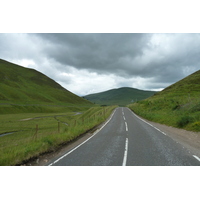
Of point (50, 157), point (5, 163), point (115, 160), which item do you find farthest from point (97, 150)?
point (5, 163)

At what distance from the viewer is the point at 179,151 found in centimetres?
838

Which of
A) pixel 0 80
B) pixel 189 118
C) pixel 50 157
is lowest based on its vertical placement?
pixel 50 157

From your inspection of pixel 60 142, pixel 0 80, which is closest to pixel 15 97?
pixel 0 80

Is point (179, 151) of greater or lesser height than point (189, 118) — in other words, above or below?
below

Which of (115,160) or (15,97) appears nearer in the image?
(115,160)

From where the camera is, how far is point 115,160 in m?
7.09

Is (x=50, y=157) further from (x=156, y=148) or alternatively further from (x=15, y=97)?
(x=15, y=97)

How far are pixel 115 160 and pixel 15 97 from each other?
13667 centimetres

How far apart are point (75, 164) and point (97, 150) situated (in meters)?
2.24

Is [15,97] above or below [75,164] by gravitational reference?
above
